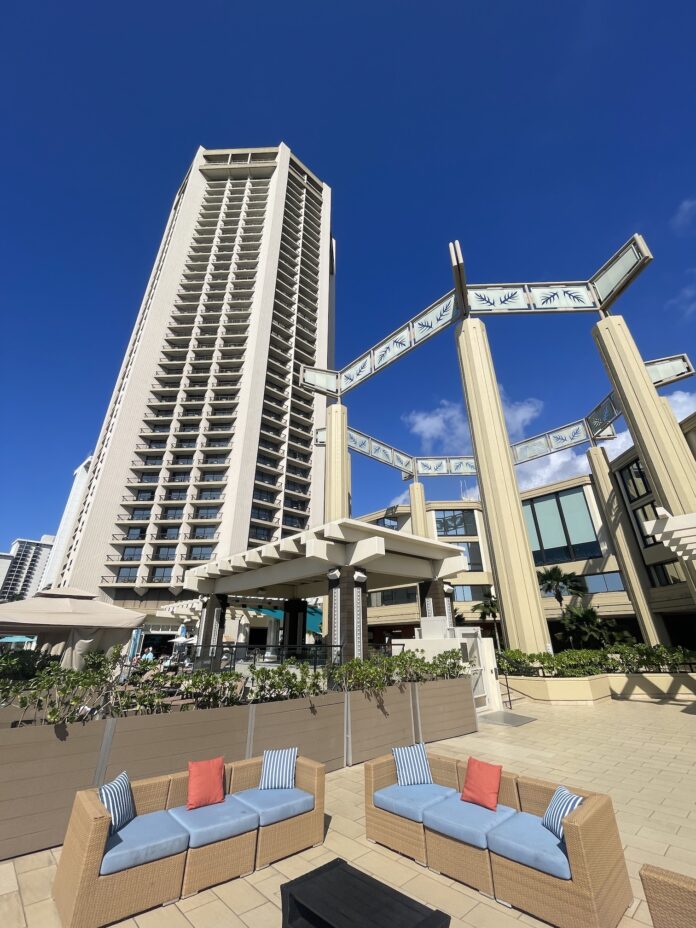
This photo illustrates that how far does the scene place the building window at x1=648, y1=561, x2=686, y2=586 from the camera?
23.3 m

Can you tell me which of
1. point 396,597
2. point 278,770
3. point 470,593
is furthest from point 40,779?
point 396,597

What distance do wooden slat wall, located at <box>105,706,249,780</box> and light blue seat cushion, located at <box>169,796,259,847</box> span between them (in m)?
1.14

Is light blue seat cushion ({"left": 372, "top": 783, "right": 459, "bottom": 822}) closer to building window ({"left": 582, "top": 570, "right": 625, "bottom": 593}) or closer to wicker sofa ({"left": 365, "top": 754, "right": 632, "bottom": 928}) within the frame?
wicker sofa ({"left": 365, "top": 754, "right": 632, "bottom": 928})

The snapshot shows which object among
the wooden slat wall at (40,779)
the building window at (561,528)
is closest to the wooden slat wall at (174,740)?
the wooden slat wall at (40,779)

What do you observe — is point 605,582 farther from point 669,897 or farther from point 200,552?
point 200,552

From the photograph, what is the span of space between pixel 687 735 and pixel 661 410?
9.81 meters

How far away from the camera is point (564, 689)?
41.3 ft

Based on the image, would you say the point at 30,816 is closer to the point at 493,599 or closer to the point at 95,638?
the point at 95,638

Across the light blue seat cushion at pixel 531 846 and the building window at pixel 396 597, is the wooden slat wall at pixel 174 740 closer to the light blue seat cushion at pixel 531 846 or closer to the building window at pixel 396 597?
the light blue seat cushion at pixel 531 846

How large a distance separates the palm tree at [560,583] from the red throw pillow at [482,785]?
27.8 meters

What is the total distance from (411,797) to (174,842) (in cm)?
233

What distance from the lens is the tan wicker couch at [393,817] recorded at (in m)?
3.85

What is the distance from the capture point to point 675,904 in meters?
2.28

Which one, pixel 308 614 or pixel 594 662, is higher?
pixel 308 614
